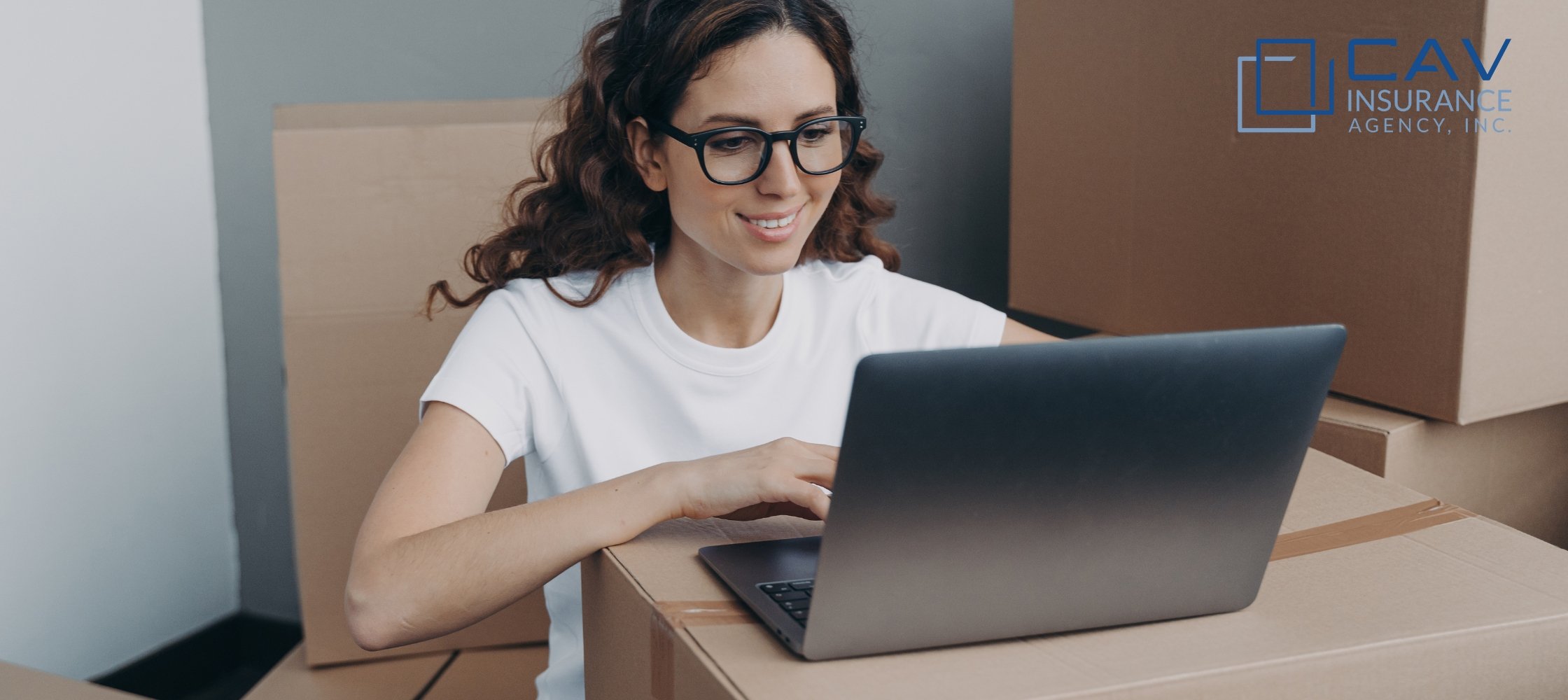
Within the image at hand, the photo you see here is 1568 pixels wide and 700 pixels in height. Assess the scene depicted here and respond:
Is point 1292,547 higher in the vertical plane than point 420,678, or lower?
higher

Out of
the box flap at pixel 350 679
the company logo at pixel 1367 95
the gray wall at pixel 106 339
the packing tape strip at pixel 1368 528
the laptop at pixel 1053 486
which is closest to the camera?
the laptop at pixel 1053 486

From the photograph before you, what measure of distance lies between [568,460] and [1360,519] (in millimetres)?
597

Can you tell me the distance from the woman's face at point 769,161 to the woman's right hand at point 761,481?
0.83ft

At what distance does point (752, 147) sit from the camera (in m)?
0.92

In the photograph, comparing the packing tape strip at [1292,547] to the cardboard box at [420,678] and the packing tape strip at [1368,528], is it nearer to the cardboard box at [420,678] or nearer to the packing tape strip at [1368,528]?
the packing tape strip at [1368,528]

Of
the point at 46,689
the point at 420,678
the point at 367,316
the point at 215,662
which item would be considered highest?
the point at 367,316

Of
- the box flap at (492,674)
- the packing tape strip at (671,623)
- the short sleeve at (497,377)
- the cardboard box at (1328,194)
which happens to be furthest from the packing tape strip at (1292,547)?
the box flap at (492,674)

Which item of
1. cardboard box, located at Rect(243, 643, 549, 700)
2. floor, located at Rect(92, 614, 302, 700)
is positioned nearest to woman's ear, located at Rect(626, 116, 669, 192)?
cardboard box, located at Rect(243, 643, 549, 700)

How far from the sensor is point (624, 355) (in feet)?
3.30

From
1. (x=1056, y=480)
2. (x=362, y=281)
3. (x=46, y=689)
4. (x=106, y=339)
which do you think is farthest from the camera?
(x=106, y=339)

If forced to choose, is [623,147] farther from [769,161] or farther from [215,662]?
[215,662]

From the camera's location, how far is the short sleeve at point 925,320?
1.11 meters

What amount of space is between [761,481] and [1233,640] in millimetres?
277

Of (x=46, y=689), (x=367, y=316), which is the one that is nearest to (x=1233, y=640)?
(x=46, y=689)
